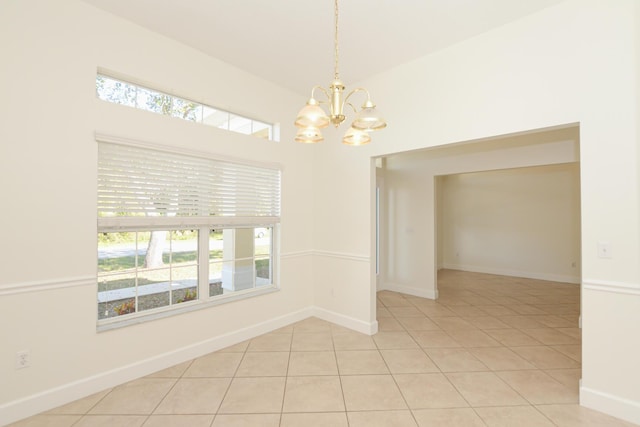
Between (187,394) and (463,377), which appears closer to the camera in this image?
(187,394)

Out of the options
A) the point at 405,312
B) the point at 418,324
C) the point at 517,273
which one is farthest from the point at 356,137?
the point at 517,273

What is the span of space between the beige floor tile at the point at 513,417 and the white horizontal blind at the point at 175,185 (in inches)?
114

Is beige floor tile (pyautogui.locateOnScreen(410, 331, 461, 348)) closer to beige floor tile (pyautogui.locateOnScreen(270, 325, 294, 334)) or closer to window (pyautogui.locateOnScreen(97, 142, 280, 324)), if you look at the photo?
beige floor tile (pyautogui.locateOnScreen(270, 325, 294, 334))

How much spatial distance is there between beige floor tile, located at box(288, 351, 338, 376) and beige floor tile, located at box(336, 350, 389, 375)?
0.25 feet

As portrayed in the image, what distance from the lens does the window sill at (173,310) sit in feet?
8.33

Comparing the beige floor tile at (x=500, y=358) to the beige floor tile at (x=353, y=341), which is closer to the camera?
the beige floor tile at (x=500, y=358)

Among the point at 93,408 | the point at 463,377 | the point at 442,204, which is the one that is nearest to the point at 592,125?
the point at 463,377

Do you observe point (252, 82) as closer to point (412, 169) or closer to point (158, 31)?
point (158, 31)

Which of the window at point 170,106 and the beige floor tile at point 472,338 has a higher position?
the window at point 170,106

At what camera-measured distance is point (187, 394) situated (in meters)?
2.39

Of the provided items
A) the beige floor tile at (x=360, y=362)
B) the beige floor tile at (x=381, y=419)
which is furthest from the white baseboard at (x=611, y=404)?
the beige floor tile at (x=360, y=362)

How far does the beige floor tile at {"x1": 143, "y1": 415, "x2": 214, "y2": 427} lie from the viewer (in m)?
2.03

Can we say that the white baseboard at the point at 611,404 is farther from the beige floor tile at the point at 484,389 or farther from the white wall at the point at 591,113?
the beige floor tile at the point at 484,389

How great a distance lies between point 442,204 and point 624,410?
665 centimetres
